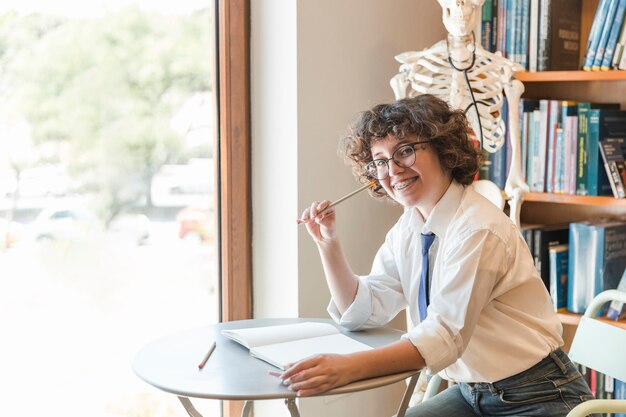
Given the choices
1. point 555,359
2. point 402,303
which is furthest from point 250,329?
point 555,359

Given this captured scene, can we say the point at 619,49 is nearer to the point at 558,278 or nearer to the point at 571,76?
the point at 571,76

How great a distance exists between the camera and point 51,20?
6.93 ft

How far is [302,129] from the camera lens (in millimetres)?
2453

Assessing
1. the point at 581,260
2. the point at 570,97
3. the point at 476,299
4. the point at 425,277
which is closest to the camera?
the point at 476,299

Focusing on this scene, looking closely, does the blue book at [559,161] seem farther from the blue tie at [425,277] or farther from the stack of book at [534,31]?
the blue tie at [425,277]

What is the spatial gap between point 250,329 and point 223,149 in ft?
2.69

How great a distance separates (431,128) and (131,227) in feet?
3.25

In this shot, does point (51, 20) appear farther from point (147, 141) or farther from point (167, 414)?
point (167, 414)

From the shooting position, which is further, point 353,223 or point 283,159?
point 353,223

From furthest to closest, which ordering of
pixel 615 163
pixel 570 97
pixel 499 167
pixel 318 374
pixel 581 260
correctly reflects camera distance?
pixel 570 97 < pixel 499 167 < pixel 581 260 < pixel 615 163 < pixel 318 374

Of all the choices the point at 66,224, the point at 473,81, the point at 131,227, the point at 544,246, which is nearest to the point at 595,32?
the point at 473,81

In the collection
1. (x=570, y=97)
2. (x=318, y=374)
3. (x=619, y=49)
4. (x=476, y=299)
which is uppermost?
(x=619, y=49)

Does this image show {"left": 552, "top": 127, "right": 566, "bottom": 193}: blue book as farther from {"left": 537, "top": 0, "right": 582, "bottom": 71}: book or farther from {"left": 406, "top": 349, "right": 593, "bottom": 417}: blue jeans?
{"left": 406, "top": 349, "right": 593, "bottom": 417}: blue jeans

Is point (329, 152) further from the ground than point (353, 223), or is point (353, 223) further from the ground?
point (329, 152)
